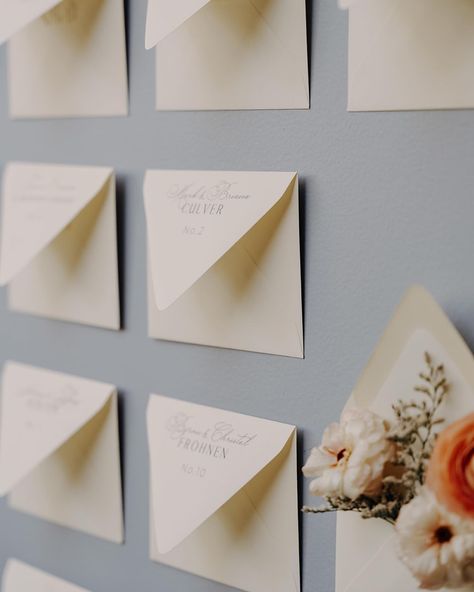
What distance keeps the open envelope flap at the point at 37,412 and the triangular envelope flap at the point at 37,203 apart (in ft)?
0.50

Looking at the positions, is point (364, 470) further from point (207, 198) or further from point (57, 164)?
point (57, 164)

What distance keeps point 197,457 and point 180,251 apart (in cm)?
23

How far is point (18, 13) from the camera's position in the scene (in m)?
1.04

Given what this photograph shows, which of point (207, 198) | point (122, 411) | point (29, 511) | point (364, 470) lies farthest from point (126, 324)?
point (364, 470)

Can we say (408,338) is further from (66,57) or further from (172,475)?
(66,57)

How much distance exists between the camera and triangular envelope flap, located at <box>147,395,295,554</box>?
94cm

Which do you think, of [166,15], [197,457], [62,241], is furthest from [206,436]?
[166,15]

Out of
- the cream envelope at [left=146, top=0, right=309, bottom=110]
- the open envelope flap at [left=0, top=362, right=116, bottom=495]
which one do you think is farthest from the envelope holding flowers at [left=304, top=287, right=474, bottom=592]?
the open envelope flap at [left=0, top=362, right=116, bottom=495]

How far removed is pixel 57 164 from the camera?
1.14 meters

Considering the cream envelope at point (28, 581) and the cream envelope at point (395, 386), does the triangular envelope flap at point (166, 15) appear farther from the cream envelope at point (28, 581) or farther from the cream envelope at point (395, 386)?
the cream envelope at point (28, 581)

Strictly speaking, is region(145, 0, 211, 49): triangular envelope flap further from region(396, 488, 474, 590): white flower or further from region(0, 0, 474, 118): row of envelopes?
region(396, 488, 474, 590): white flower

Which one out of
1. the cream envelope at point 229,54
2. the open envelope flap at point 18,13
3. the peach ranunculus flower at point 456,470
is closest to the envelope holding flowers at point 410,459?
the peach ranunculus flower at point 456,470

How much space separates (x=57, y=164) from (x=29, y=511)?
1.55ft

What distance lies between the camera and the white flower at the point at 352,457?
74 centimetres
